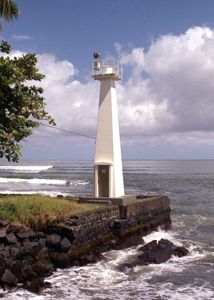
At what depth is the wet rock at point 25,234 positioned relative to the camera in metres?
14.3

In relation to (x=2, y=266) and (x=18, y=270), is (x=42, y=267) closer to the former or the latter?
(x=18, y=270)

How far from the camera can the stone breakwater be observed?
1255 cm

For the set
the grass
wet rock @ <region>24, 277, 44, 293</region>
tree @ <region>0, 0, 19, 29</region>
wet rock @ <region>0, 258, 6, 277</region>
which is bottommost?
wet rock @ <region>24, 277, 44, 293</region>

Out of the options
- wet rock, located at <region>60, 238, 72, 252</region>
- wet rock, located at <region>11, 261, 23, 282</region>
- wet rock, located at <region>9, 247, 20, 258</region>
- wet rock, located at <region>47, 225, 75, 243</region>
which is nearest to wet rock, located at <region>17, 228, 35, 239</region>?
wet rock, located at <region>9, 247, 20, 258</region>

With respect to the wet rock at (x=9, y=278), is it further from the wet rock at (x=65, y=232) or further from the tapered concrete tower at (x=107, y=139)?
the tapered concrete tower at (x=107, y=139)

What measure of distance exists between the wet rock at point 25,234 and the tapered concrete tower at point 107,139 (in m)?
7.08

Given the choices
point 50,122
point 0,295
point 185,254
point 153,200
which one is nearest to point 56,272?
point 0,295

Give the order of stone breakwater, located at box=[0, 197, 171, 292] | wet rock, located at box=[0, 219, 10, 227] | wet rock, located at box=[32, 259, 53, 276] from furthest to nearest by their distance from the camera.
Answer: wet rock, located at box=[0, 219, 10, 227] → wet rock, located at box=[32, 259, 53, 276] → stone breakwater, located at box=[0, 197, 171, 292]

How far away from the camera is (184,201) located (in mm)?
36438

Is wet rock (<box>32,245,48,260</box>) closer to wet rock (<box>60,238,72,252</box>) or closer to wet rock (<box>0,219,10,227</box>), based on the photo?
wet rock (<box>60,238,72,252</box>)

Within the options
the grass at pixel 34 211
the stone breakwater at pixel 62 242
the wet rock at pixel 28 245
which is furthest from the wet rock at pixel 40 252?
the grass at pixel 34 211

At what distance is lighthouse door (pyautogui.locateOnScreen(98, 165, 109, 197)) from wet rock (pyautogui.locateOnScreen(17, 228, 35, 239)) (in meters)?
7.32

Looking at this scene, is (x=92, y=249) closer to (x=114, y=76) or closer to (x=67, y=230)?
(x=67, y=230)

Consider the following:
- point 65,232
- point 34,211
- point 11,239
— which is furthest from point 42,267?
point 34,211
